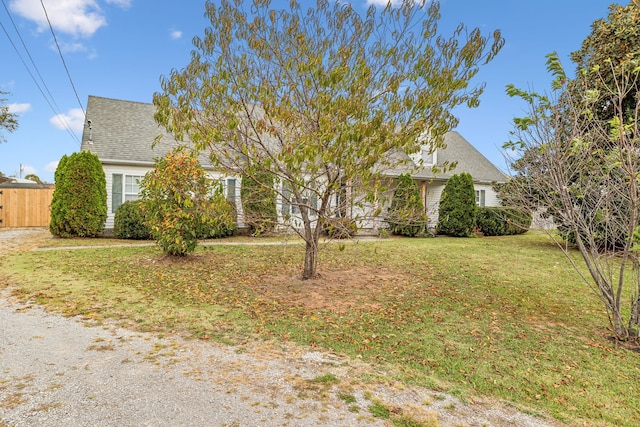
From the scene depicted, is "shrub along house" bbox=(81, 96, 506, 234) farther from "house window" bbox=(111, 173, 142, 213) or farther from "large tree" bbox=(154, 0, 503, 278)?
"large tree" bbox=(154, 0, 503, 278)

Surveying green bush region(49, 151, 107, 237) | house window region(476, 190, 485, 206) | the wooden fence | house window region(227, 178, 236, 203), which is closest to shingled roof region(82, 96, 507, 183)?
house window region(227, 178, 236, 203)

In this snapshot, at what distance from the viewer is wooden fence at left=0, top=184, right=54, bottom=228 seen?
16.3 meters

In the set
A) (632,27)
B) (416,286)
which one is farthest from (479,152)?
(416,286)

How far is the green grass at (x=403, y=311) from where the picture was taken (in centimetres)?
369

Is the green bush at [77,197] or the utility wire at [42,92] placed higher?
the utility wire at [42,92]

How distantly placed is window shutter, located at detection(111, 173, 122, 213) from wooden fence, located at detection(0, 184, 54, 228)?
5502mm

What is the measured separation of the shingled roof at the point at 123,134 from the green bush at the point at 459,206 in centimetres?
950

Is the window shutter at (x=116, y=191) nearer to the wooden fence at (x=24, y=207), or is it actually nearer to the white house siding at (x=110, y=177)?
the white house siding at (x=110, y=177)

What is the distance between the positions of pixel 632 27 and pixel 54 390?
1381cm

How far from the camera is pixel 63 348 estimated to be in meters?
3.93

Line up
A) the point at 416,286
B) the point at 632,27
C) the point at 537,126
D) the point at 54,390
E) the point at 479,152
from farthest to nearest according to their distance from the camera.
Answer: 1. the point at 479,152
2. the point at 632,27
3. the point at 416,286
4. the point at 537,126
5. the point at 54,390

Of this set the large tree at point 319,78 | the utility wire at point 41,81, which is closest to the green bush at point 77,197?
the utility wire at point 41,81

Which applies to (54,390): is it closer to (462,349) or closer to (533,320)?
(462,349)

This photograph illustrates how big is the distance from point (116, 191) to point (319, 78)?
11.1 m
